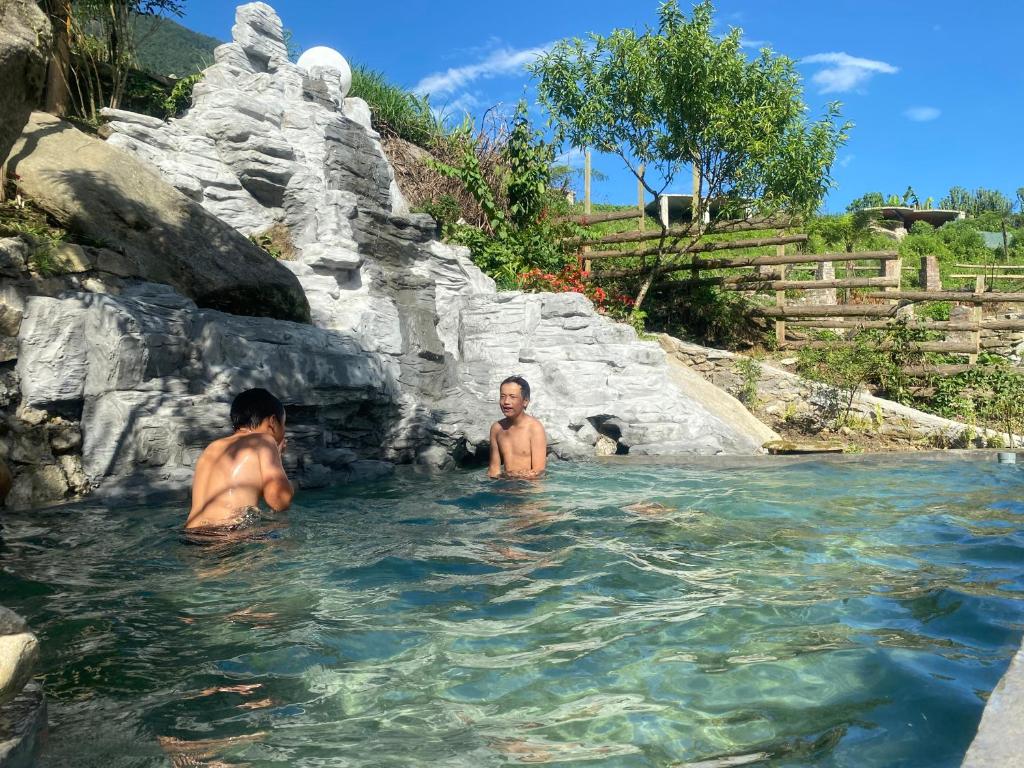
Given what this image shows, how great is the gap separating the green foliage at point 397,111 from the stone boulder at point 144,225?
7.67 m

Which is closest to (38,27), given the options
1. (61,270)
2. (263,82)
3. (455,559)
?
(455,559)

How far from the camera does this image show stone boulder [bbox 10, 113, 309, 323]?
7.27 meters

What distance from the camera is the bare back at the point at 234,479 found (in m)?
4.70

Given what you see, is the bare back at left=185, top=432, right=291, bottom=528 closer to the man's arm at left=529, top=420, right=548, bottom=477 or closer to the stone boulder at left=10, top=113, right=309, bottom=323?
the man's arm at left=529, top=420, right=548, bottom=477

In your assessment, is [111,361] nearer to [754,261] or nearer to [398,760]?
[398,760]

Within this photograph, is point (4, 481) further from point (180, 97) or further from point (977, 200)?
point (977, 200)

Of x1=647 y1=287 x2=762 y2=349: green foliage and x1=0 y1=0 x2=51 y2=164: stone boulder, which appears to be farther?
x1=647 y1=287 x2=762 y2=349: green foliage

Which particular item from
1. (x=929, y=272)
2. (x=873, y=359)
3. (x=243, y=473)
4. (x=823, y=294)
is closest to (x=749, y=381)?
(x=873, y=359)

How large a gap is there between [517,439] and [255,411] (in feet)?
9.79

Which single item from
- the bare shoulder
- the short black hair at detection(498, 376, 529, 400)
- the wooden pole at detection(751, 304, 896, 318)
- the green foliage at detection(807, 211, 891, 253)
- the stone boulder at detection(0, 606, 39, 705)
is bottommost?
the stone boulder at detection(0, 606, 39, 705)

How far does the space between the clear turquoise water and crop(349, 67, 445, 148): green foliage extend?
11.5 meters

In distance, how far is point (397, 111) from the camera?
51.4 feet

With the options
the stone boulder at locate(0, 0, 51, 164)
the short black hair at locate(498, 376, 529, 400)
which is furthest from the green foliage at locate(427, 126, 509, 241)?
the stone boulder at locate(0, 0, 51, 164)

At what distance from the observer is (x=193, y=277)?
7.73 metres
